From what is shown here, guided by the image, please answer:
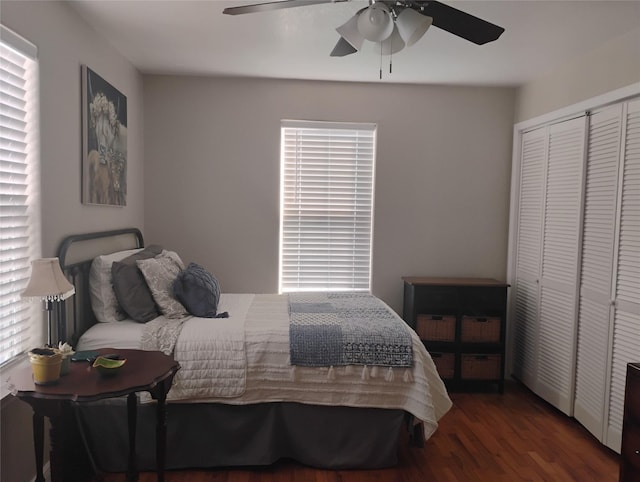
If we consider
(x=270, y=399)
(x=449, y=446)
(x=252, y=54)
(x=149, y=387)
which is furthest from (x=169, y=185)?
(x=449, y=446)

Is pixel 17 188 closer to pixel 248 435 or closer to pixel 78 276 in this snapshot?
pixel 78 276

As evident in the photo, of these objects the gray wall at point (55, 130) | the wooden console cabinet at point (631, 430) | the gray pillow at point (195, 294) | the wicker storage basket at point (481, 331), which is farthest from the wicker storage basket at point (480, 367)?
the gray wall at point (55, 130)

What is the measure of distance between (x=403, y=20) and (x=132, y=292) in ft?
6.74

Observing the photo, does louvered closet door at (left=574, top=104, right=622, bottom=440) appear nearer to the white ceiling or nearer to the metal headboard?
the white ceiling

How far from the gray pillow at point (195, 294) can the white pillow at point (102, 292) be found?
36 centimetres

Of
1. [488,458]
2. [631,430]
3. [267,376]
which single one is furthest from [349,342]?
[631,430]

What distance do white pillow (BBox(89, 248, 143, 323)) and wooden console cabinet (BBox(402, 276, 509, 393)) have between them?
230 cm

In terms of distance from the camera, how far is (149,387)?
1801 mm

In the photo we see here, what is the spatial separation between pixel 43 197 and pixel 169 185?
5.78 feet

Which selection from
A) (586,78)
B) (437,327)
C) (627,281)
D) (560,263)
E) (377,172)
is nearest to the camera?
(627,281)

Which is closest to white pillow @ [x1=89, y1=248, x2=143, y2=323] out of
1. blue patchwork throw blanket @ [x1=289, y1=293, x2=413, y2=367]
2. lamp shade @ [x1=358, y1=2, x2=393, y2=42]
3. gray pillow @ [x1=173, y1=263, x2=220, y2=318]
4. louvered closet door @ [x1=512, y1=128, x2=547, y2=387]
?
gray pillow @ [x1=173, y1=263, x2=220, y2=318]

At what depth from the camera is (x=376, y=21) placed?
1804 millimetres

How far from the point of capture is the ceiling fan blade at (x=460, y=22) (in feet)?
6.01

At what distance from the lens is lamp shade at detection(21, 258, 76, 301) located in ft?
6.17
